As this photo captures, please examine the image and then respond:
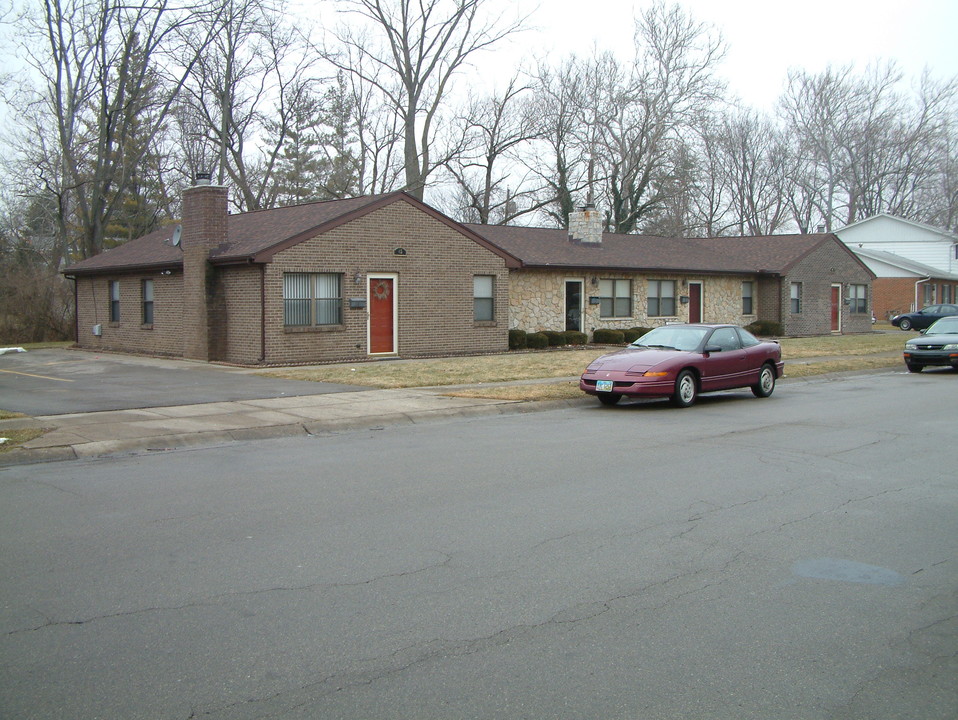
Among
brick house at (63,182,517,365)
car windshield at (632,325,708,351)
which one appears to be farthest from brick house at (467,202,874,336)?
car windshield at (632,325,708,351)

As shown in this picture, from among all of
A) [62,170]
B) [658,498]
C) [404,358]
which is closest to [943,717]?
[658,498]

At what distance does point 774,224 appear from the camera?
211 ft

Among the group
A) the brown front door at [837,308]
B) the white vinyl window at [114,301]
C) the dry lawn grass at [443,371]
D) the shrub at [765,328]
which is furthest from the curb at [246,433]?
the brown front door at [837,308]

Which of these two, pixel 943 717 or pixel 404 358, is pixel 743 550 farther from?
pixel 404 358

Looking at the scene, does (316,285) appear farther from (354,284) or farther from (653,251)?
(653,251)

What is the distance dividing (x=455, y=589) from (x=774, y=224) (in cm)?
6347

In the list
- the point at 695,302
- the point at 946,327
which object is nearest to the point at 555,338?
the point at 695,302

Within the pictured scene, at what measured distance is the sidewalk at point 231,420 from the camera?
36.6 ft

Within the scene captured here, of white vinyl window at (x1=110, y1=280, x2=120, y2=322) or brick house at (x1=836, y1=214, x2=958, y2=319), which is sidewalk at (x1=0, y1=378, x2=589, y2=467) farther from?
brick house at (x1=836, y1=214, x2=958, y2=319)

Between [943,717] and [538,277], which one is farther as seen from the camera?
[538,277]

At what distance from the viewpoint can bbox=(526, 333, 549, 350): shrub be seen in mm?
29547

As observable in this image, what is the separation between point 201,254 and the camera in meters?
24.2

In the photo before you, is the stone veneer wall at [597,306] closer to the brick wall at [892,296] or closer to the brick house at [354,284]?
the brick house at [354,284]

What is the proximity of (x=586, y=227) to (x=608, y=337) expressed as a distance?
4.98 metres
